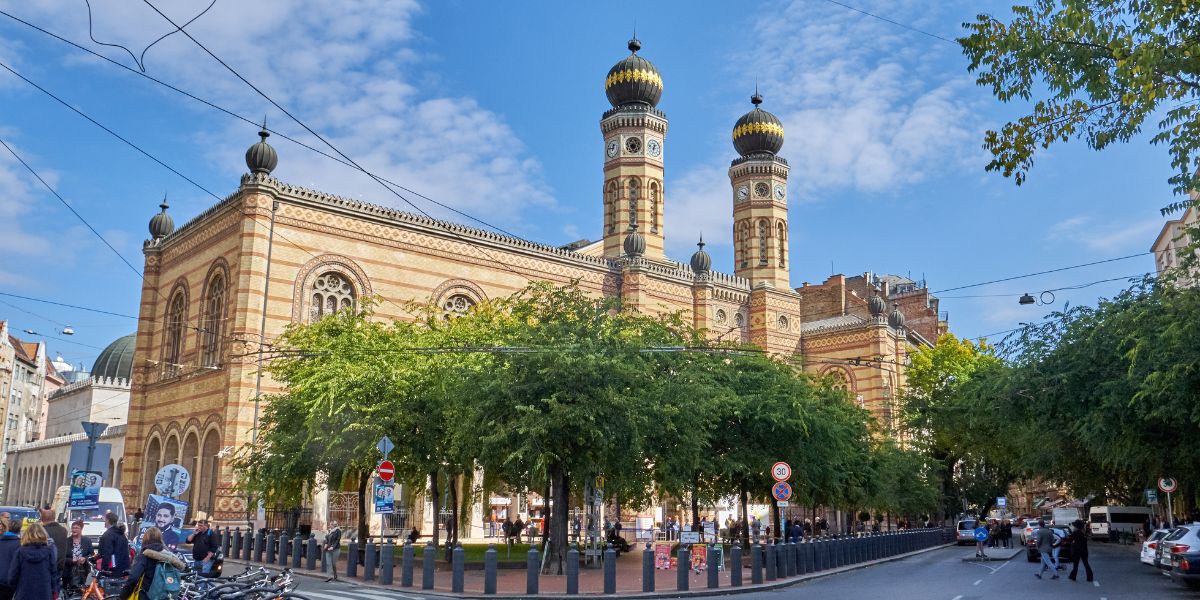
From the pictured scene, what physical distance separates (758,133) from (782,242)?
6146 mm

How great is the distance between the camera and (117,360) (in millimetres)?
59938

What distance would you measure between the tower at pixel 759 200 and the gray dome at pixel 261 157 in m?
26.1

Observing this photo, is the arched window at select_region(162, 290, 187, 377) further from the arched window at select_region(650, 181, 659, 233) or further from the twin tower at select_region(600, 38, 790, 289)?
the arched window at select_region(650, 181, 659, 233)

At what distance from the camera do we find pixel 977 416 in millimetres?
28828

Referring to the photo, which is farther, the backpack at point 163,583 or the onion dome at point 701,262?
the onion dome at point 701,262

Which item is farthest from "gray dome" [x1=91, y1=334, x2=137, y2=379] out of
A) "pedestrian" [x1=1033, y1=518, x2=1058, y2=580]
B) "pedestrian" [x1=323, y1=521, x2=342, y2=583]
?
"pedestrian" [x1=1033, y1=518, x2=1058, y2=580]

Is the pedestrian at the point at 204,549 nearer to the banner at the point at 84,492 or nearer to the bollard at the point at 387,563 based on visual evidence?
the banner at the point at 84,492

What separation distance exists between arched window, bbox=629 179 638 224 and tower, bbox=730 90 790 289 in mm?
7965

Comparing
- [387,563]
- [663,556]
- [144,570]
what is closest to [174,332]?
[387,563]

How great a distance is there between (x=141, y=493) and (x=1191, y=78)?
34820 mm

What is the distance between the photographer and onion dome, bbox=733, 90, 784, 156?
51500mm

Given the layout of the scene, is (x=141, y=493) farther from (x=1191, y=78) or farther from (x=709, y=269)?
(x=1191, y=78)

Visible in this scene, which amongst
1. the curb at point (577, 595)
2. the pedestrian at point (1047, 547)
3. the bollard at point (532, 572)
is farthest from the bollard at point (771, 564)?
the bollard at point (532, 572)

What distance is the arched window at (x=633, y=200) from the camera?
150ft
